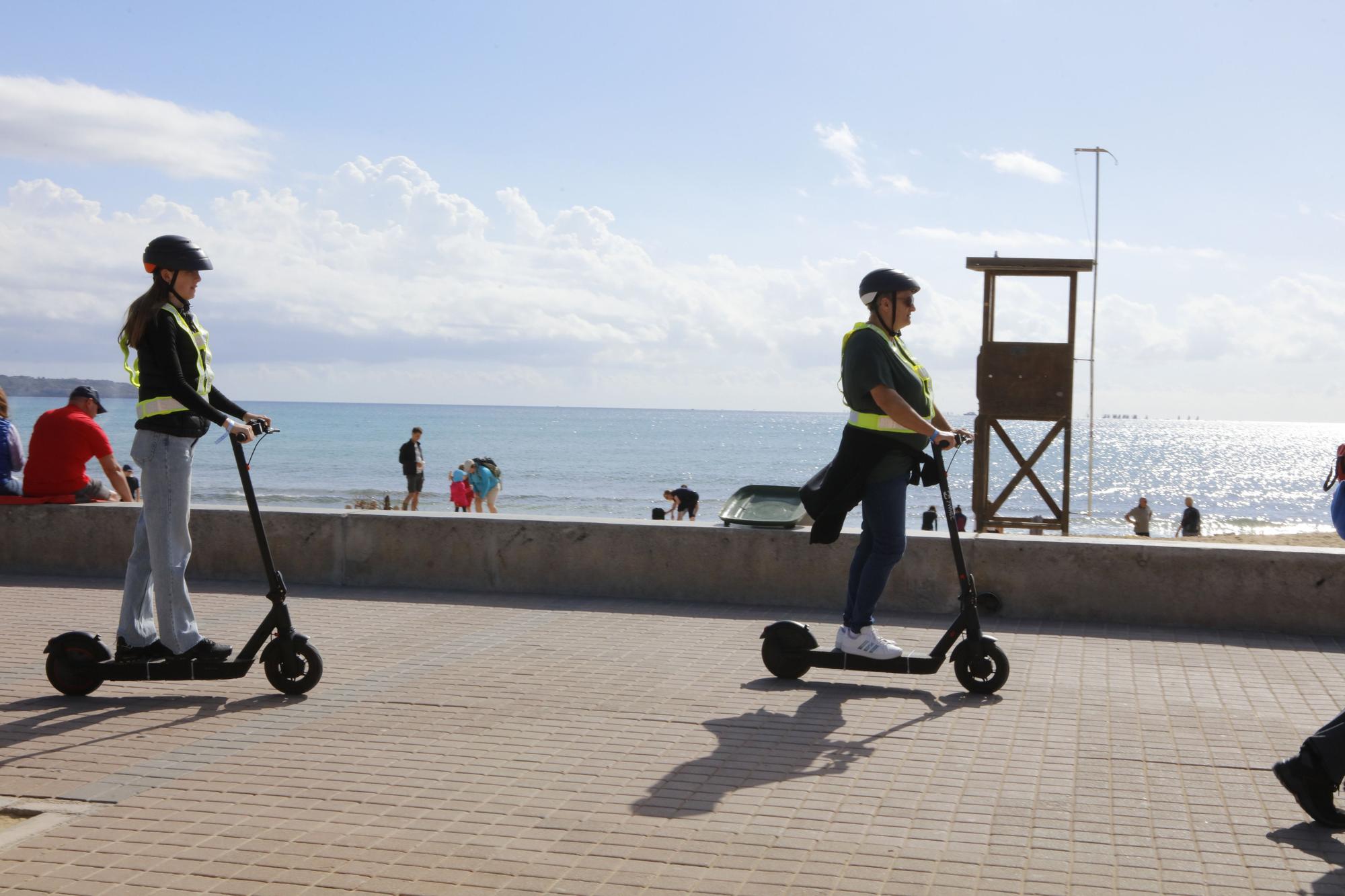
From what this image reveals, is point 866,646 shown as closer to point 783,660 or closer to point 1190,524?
point 783,660

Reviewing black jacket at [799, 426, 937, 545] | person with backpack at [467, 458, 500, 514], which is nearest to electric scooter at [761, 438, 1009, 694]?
black jacket at [799, 426, 937, 545]

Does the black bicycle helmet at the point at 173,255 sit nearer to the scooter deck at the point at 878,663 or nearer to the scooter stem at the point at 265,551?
the scooter stem at the point at 265,551

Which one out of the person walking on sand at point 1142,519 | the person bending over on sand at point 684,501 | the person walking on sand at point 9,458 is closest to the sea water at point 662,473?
the person bending over on sand at point 684,501

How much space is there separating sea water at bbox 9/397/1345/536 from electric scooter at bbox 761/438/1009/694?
19568mm

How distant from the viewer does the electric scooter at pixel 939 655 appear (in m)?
5.92

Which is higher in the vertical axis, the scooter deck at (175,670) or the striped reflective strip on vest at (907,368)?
the striped reflective strip on vest at (907,368)

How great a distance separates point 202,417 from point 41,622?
283 centimetres

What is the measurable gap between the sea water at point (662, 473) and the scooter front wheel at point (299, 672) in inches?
755

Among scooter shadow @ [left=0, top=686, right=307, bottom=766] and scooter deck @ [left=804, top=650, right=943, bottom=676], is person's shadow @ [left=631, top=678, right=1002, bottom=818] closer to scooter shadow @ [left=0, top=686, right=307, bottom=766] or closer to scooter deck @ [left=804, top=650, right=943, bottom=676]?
scooter deck @ [left=804, top=650, right=943, bottom=676]

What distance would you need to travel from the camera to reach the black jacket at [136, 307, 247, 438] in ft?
17.9

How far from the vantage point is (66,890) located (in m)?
3.46

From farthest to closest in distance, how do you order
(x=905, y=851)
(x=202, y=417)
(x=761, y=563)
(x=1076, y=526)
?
(x=1076, y=526) < (x=761, y=563) < (x=202, y=417) < (x=905, y=851)

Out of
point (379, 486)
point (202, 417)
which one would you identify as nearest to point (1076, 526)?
point (379, 486)

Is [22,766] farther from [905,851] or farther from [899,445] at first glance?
[899,445]
